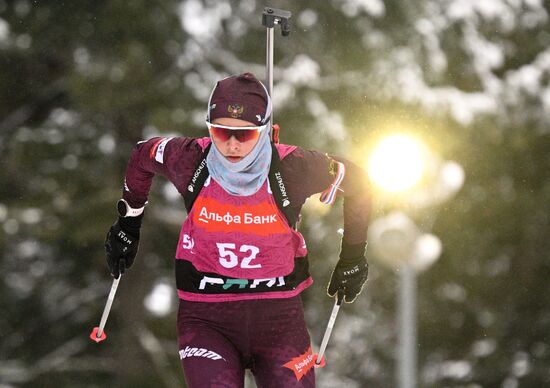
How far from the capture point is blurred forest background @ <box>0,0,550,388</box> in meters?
17.3

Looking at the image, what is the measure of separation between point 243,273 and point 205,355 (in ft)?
1.19

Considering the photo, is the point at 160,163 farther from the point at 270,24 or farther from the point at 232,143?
the point at 270,24

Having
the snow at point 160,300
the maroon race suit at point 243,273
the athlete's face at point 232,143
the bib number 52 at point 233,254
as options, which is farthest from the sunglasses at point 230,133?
the snow at point 160,300

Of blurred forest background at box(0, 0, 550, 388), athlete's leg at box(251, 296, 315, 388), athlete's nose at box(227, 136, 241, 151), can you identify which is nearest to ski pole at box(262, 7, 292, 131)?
athlete's nose at box(227, 136, 241, 151)

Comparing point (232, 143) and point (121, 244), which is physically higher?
point (232, 143)

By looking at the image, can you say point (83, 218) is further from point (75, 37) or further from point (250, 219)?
point (250, 219)

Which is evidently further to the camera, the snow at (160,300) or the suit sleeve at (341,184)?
the snow at (160,300)

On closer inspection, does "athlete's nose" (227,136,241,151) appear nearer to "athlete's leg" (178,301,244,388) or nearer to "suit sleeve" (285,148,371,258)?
"suit sleeve" (285,148,371,258)

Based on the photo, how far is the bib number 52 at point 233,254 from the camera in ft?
13.7

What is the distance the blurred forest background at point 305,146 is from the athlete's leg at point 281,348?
39.6ft

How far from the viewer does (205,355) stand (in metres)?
4.10

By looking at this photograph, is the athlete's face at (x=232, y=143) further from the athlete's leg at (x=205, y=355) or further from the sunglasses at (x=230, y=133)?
the athlete's leg at (x=205, y=355)

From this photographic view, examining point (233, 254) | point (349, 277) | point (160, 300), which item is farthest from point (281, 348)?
point (160, 300)

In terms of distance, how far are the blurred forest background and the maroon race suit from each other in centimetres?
1202
